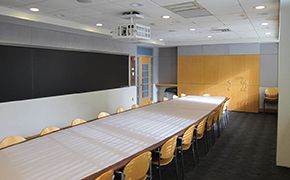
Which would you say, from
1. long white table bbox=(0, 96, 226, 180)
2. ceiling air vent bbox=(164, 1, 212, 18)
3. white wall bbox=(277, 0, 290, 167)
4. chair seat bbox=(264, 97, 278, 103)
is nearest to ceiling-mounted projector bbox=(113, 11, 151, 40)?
ceiling air vent bbox=(164, 1, 212, 18)

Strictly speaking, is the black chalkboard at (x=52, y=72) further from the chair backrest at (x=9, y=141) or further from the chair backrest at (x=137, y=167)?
the chair backrest at (x=137, y=167)

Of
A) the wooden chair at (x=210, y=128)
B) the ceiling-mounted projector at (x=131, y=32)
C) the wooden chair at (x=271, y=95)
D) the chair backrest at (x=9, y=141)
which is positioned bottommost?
the wooden chair at (x=210, y=128)

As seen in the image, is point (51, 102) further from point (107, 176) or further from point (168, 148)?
point (107, 176)

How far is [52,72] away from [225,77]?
620 cm

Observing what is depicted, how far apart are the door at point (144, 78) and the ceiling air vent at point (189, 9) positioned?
5.53 metres

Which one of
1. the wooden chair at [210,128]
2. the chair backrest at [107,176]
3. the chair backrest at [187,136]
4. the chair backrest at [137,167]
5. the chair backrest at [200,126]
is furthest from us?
the wooden chair at [210,128]

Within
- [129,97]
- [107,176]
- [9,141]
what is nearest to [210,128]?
[107,176]

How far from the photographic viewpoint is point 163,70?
11.3 metres

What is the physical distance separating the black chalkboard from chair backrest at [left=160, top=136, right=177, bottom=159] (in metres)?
3.75

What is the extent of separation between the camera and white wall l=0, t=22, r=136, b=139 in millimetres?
5293

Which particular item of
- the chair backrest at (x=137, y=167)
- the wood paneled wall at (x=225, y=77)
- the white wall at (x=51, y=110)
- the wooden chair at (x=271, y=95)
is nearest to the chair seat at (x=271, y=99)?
the wooden chair at (x=271, y=95)

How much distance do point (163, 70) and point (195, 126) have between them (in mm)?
7491

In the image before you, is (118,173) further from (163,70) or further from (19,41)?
(163,70)

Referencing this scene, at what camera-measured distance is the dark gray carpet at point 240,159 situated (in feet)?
12.3
